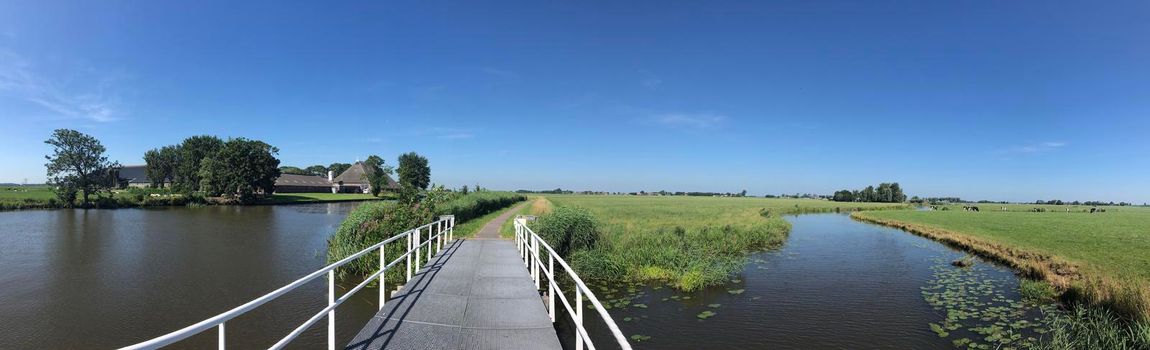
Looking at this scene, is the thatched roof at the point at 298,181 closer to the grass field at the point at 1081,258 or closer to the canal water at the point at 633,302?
the canal water at the point at 633,302

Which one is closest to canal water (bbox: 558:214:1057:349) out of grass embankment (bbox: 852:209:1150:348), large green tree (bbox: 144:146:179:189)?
grass embankment (bbox: 852:209:1150:348)

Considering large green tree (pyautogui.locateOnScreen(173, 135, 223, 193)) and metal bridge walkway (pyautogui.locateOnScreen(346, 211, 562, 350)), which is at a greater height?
large green tree (pyautogui.locateOnScreen(173, 135, 223, 193))

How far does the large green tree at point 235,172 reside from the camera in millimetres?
61375

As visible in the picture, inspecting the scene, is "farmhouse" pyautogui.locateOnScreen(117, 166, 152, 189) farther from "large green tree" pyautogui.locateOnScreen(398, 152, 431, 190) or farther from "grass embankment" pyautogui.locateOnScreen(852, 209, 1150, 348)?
"grass embankment" pyautogui.locateOnScreen(852, 209, 1150, 348)

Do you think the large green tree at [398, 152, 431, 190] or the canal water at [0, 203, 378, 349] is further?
the large green tree at [398, 152, 431, 190]

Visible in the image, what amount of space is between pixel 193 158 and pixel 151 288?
70530mm

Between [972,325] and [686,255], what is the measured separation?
289 inches

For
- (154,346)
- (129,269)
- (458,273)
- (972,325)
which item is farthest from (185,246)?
(972,325)

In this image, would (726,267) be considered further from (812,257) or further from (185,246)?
(185,246)

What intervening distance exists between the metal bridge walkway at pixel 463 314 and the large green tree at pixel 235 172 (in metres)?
65.0

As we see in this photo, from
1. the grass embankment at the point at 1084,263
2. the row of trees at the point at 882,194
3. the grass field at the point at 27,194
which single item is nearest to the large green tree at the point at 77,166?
the grass field at the point at 27,194

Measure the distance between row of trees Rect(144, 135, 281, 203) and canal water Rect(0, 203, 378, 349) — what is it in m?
38.1

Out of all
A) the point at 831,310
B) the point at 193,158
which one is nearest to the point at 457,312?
the point at 831,310

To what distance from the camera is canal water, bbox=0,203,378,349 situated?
9.98 meters
